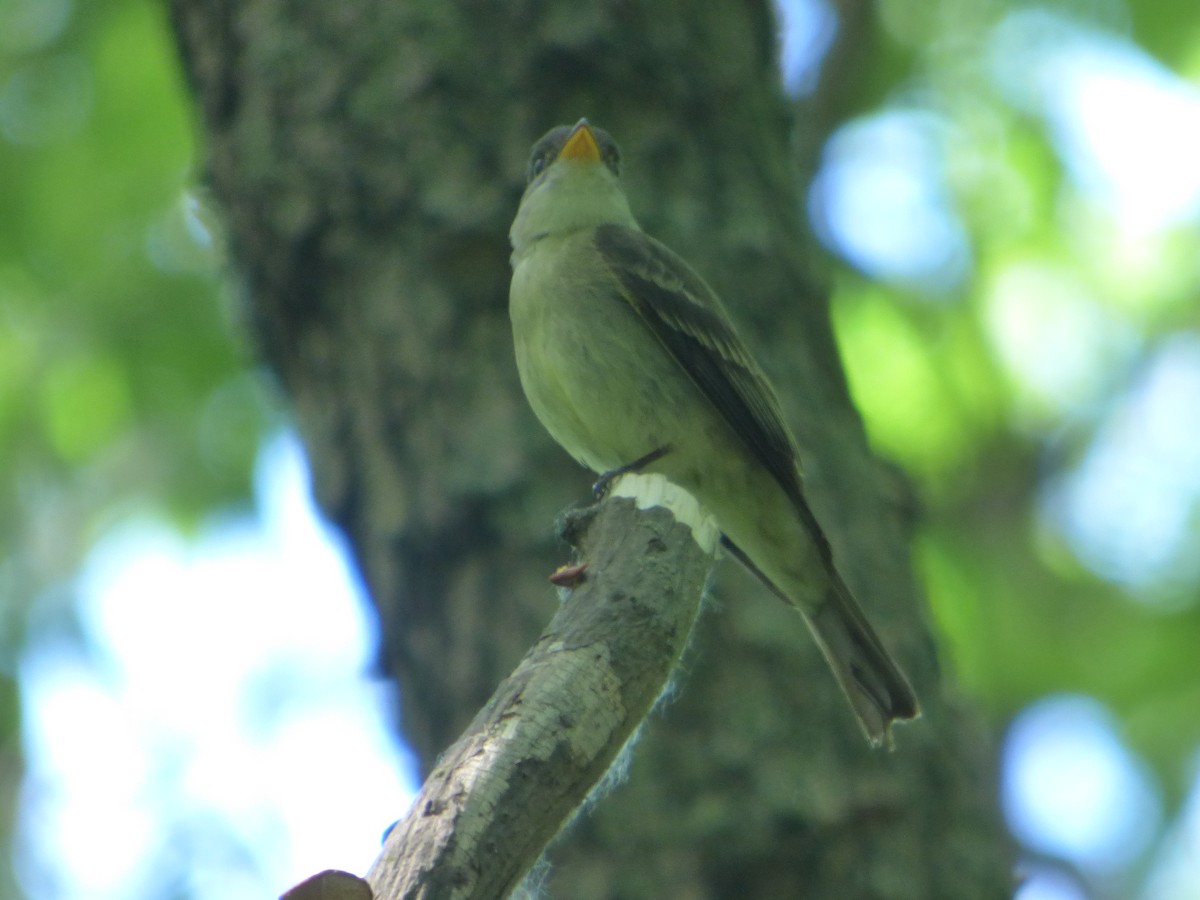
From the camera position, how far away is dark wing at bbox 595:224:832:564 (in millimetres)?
3840

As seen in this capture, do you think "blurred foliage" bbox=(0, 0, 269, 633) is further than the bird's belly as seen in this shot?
Yes

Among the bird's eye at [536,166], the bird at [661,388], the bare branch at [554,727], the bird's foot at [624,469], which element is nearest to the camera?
the bare branch at [554,727]

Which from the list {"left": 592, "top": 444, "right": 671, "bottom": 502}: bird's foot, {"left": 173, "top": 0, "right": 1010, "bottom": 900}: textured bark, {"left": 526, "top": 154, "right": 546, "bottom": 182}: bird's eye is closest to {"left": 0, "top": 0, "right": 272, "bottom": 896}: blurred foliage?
{"left": 173, "top": 0, "right": 1010, "bottom": 900}: textured bark

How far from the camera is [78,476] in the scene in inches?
283

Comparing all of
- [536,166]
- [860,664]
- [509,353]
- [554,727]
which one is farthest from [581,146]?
[554,727]

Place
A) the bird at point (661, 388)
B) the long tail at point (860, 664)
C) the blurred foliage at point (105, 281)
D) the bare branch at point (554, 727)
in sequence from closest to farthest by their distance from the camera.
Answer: the bare branch at point (554, 727) < the long tail at point (860, 664) < the bird at point (661, 388) < the blurred foliage at point (105, 281)

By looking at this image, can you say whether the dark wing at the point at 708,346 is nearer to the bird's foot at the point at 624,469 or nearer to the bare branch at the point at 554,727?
the bird's foot at the point at 624,469

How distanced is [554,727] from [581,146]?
2.59 m

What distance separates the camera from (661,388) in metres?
4.01

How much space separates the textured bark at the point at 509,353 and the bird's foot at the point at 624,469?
0.19 metres

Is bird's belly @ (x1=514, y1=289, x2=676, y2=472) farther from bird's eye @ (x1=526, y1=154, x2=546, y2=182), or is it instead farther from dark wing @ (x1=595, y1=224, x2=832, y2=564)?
bird's eye @ (x1=526, y1=154, x2=546, y2=182)

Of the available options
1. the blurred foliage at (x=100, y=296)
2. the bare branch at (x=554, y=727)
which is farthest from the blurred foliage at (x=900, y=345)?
the bare branch at (x=554, y=727)

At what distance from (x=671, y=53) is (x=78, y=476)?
14.4 ft

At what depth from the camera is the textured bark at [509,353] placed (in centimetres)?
350
